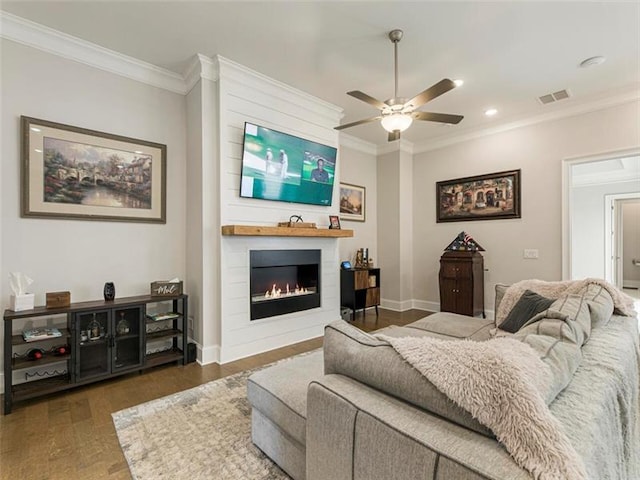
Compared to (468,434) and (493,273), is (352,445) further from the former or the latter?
(493,273)

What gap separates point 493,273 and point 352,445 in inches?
184

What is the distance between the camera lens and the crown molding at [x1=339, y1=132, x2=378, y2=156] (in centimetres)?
538

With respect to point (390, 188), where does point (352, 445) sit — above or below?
below

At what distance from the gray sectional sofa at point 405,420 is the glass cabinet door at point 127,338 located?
1959 mm

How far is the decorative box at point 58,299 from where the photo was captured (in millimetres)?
2566

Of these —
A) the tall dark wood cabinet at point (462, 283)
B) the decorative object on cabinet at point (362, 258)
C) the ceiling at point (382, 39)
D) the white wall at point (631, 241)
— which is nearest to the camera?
the ceiling at point (382, 39)

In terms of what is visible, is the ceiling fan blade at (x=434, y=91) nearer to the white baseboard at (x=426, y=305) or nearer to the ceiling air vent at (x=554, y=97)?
the ceiling air vent at (x=554, y=97)

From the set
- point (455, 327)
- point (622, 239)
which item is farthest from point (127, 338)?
point (622, 239)

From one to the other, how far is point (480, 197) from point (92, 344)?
5356mm

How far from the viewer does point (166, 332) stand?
318cm

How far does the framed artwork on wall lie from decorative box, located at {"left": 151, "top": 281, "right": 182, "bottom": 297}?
9.85ft

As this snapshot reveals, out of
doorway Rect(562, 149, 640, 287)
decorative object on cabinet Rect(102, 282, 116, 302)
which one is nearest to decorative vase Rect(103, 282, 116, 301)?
decorative object on cabinet Rect(102, 282, 116, 302)

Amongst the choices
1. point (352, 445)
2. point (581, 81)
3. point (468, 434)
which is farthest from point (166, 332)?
point (581, 81)

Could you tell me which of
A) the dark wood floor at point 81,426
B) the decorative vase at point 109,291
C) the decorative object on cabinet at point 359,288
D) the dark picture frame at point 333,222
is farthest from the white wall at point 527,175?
the decorative vase at point 109,291
